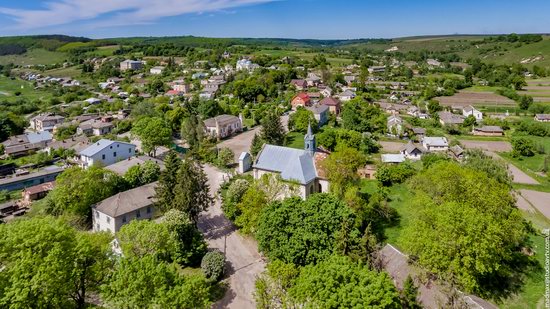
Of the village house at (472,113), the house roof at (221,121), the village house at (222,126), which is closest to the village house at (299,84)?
the village house at (222,126)

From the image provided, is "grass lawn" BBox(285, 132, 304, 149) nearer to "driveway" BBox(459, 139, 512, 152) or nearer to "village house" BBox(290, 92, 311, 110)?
"village house" BBox(290, 92, 311, 110)

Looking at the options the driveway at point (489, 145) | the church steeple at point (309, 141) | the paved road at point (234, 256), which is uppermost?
the church steeple at point (309, 141)

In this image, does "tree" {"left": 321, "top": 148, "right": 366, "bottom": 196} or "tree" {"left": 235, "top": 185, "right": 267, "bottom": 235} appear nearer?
"tree" {"left": 235, "top": 185, "right": 267, "bottom": 235}

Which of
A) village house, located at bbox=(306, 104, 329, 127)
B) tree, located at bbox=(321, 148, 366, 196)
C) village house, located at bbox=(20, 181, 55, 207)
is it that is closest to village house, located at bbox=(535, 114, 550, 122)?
village house, located at bbox=(306, 104, 329, 127)

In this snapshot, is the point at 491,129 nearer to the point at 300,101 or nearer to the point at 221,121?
the point at 300,101

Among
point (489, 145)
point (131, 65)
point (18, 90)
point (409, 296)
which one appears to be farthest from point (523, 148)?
point (18, 90)

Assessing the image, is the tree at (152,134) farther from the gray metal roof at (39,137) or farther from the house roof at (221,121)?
the gray metal roof at (39,137)
